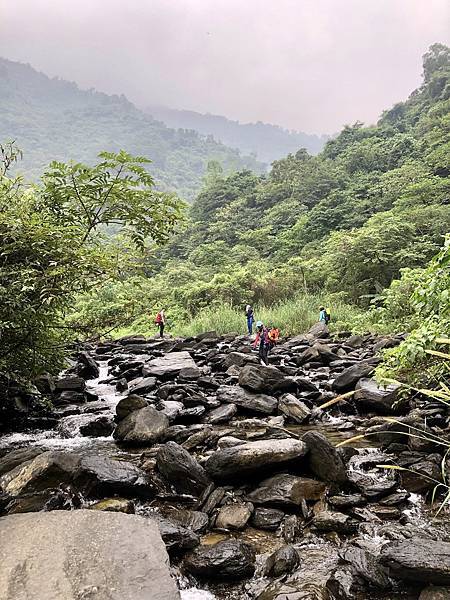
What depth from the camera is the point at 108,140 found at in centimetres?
15588

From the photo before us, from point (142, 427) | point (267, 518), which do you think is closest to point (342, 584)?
point (267, 518)

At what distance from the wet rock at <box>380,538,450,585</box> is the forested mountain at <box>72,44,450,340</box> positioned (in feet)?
15.1

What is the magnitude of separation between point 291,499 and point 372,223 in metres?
21.5

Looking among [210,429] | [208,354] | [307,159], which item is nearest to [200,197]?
[307,159]

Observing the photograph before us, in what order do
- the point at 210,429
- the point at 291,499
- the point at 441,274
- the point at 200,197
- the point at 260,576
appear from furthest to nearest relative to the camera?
the point at 200,197
the point at 210,429
the point at 291,499
the point at 441,274
the point at 260,576

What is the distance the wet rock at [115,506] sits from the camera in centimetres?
475

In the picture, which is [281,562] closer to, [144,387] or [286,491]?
[286,491]

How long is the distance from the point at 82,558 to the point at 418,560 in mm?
2441

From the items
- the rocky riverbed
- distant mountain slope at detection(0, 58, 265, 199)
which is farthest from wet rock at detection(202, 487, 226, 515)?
distant mountain slope at detection(0, 58, 265, 199)

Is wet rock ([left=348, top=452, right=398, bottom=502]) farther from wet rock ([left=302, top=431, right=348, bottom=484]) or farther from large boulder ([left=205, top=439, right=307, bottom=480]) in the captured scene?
large boulder ([left=205, top=439, right=307, bottom=480])

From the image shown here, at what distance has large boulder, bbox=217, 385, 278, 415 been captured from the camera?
8562 millimetres

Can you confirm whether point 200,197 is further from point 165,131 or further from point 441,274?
point 165,131

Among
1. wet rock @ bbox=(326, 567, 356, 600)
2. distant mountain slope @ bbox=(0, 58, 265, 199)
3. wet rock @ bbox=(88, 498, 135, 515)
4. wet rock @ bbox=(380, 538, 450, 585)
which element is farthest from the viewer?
distant mountain slope @ bbox=(0, 58, 265, 199)

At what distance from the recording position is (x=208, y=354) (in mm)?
14961
